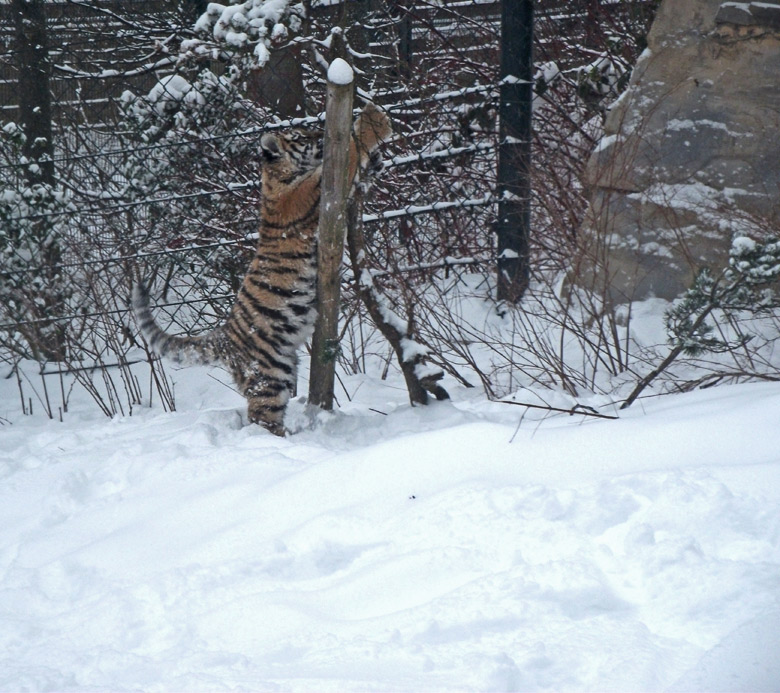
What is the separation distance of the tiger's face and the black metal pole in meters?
1.39

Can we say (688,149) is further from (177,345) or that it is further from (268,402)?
(177,345)

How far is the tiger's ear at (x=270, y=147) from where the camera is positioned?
435 centimetres

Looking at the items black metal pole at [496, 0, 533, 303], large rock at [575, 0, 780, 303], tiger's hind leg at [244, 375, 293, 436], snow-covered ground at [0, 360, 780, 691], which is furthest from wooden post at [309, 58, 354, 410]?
black metal pole at [496, 0, 533, 303]

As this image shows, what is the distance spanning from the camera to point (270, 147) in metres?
4.38

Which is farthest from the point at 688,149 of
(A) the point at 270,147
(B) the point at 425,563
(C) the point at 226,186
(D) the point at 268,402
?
(B) the point at 425,563

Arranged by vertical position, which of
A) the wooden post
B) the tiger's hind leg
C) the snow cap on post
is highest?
the snow cap on post

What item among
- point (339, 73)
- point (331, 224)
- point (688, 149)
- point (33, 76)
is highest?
point (33, 76)

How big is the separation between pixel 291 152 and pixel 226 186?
3.54 feet

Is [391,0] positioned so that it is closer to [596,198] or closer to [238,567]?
[596,198]

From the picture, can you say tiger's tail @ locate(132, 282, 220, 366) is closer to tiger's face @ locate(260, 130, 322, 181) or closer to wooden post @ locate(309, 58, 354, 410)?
wooden post @ locate(309, 58, 354, 410)

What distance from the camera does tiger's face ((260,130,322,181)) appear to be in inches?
173

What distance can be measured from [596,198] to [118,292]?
10.6ft

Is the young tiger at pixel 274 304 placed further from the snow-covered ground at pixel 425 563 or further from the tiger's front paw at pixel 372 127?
Result: the snow-covered ground at pixel 425 563

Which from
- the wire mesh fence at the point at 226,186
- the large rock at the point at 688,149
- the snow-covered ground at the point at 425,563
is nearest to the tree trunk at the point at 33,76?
the wire mesh fence at the point at 226,186
